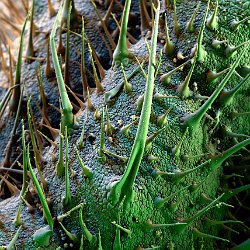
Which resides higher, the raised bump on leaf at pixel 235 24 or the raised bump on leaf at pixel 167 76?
the raised bump on leaf at pixel 235 24

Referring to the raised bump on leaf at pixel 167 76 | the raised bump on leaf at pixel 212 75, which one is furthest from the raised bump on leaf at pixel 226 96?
the raised bump on leaf at pixel 167 76

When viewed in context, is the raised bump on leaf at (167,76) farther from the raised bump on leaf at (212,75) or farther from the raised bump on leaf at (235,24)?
the raised bump on leaf at (235,24)

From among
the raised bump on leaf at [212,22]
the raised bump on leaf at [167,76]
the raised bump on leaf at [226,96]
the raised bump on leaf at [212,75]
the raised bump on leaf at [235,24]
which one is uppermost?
the raised bump on leaf at [212,22]

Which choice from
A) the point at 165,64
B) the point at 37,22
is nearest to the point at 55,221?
the point at 165,64

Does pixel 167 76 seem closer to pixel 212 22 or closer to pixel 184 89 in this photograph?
pixel 184 89

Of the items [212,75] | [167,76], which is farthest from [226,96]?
[167,76]

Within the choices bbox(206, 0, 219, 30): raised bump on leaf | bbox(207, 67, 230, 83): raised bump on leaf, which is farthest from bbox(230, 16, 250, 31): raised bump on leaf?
bbox(207, 67, 230, 83): raised bump on leaf

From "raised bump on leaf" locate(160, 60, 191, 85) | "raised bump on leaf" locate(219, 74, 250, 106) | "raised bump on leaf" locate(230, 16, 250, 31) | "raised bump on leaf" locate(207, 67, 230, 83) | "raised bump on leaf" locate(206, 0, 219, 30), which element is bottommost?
"raised bump on leaf" locate(219, 74, 250, 106)

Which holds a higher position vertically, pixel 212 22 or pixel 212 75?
pixel 212 22

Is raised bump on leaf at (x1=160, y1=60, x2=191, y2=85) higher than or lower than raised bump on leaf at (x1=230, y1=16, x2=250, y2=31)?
lower

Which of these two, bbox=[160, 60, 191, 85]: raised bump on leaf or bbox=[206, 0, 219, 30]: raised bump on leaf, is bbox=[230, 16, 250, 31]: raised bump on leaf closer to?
bbox=[206, 0, 219, 30]: raised bump on leaf

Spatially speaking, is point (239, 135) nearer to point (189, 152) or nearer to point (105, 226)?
point (189, 152)

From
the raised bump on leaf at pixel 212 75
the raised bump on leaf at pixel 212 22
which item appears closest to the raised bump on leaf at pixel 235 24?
the raised bump on leaf at pixel 212 22
